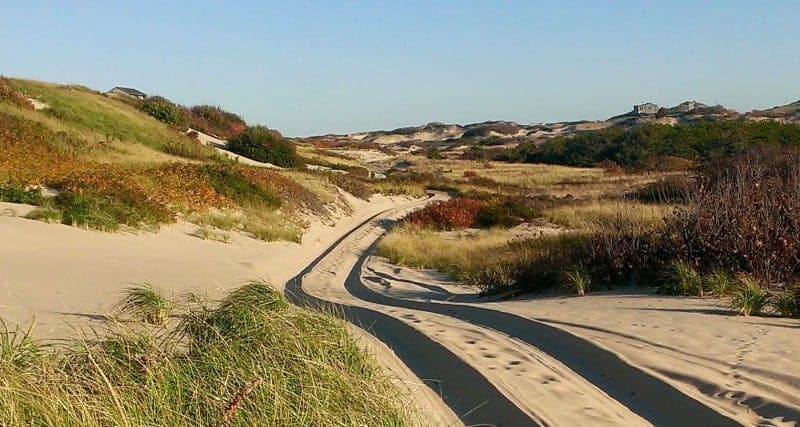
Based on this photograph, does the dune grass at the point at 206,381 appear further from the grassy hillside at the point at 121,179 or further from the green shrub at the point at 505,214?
the green shrub at the point at 505,214

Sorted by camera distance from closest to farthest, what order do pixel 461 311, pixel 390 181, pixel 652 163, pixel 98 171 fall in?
pixel 461 311, pixel 98 171, pixel 390 181, pixel 652 163

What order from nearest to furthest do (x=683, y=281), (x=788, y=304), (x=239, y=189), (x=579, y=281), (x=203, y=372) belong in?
(x=203, y=372) → (x=788, y=304) → (x=683, y=281) → (x=579, y=281) → (x=239, y=189)

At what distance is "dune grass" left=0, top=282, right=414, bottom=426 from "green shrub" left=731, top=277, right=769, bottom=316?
5385 mm

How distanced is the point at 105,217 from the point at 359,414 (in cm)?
1383

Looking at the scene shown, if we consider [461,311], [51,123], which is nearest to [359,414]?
[461,311]

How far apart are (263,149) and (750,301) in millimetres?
39971

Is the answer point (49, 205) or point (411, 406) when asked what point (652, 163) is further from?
point (411, 406)

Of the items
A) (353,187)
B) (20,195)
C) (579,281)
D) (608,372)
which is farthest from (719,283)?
(353,187)

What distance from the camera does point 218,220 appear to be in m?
21.7

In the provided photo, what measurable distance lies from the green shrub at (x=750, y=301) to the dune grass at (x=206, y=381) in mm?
5385

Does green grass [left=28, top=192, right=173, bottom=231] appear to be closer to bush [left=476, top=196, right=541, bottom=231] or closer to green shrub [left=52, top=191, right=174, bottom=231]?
green shrub [left=52, top=191, right=174, bottom=231]

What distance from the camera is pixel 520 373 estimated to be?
7.45m

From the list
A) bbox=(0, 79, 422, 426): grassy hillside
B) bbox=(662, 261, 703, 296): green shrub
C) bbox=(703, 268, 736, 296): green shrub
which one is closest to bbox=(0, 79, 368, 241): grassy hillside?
bbox=(0, 79, 422, 426): grassy hillside

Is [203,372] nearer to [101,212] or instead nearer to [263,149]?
[101,212]
